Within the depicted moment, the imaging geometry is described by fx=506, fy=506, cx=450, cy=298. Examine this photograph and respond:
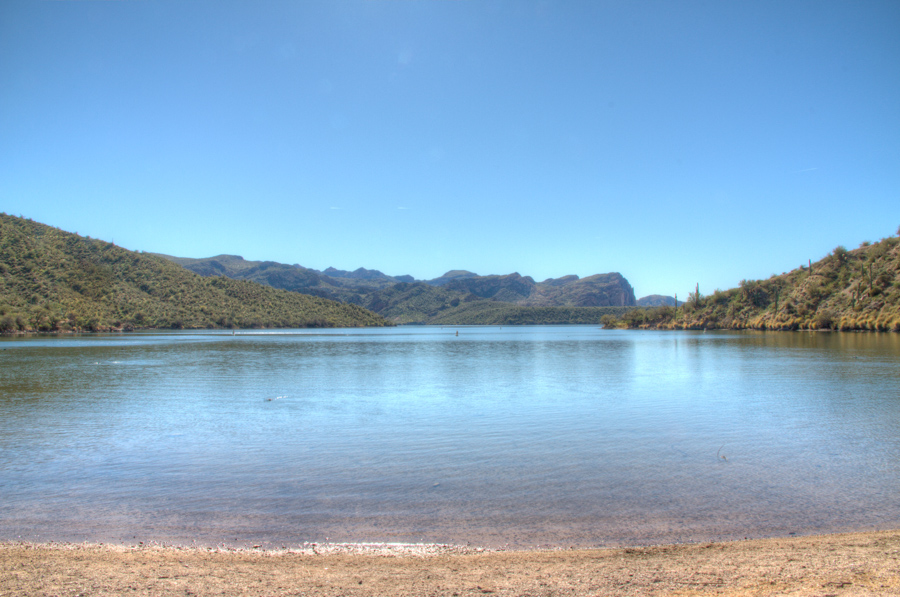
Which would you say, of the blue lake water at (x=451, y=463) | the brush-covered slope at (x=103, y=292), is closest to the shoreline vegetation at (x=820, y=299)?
the blue lake water at (x=451, y=463)

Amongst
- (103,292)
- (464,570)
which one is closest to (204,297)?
(103,292)

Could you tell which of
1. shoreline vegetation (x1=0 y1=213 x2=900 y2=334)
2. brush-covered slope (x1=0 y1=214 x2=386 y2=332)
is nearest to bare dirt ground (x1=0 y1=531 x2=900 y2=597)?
shoreline vegetation (x1=0 y1=213 x2=900 y2=334)

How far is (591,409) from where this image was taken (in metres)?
17.3

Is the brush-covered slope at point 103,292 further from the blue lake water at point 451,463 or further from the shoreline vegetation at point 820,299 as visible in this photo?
the shoreline vegetation at point 820,299

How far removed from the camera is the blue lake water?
711cm

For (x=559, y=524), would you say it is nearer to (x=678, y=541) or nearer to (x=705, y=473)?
(x=678, y=541)

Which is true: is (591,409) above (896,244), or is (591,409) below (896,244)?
below

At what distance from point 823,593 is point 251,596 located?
17.0 feet

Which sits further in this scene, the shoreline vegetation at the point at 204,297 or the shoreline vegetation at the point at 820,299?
the shoreline vegetation at the point at 204,297

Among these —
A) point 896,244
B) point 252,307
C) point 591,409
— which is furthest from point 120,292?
point 896,244

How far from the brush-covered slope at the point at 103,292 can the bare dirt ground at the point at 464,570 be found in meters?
111

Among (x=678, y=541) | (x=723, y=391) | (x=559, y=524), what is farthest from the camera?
(x=723, y=391)

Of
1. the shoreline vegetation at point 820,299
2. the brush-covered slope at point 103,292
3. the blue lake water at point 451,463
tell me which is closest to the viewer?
the blue lake water at point 451,463

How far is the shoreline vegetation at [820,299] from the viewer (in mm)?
72213
